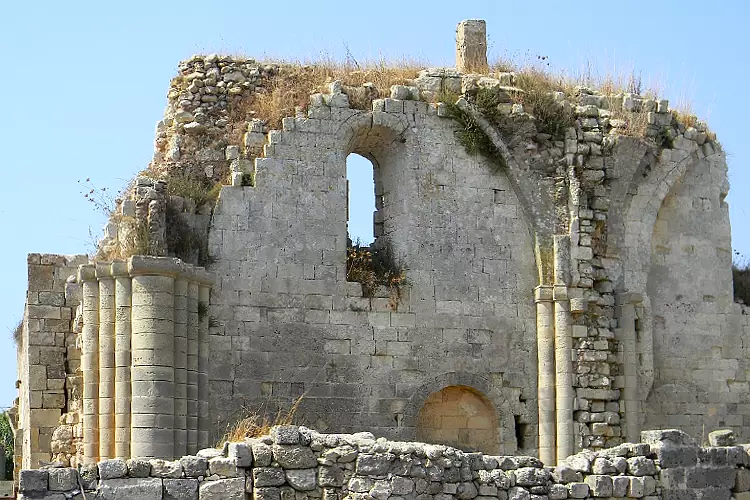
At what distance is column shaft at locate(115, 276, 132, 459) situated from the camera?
17.5 meters

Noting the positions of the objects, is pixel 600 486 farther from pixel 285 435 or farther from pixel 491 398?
pixel 491 398

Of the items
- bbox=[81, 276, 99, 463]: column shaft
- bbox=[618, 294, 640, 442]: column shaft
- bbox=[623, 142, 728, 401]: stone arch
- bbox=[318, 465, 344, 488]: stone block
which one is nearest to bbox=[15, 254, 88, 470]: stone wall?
bbox=[81, 276, 99, 463]: column shaft

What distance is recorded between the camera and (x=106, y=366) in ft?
58.4

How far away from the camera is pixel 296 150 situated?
64.1 ft

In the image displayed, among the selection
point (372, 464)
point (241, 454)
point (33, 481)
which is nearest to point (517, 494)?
point (372, 464)

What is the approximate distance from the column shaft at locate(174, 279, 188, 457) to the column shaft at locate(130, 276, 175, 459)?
82 millimetres

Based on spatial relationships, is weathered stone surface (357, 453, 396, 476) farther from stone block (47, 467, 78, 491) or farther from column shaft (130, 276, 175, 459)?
column shaft (130, 276, 175, 459)

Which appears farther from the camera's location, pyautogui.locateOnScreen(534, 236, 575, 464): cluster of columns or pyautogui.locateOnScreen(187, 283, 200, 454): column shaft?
pyautogui.locateOnScreen(534, 236, 575, 464): cluster of columns

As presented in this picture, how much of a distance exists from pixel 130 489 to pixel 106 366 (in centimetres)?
550

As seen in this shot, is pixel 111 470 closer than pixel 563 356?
Yes

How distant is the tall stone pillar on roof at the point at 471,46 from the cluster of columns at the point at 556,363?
295 centimetres

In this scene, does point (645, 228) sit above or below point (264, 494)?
above

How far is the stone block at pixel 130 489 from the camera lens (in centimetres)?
1240

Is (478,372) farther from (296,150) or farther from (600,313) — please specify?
(296,150)
